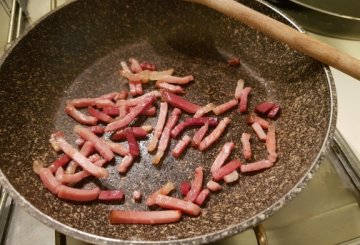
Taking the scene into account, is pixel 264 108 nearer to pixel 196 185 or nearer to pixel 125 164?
pixel 196 185

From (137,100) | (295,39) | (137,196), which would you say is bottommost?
(137,196)

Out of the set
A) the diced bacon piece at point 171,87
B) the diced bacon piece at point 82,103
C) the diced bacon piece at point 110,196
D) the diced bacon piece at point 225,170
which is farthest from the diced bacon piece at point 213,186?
the diced bacon piece at point 82,103

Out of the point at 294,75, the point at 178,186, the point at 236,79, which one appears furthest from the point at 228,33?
the point at 178,186

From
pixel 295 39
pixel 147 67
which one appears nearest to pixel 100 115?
pixel 147 67

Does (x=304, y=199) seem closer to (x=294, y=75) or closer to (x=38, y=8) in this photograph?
(x=294, y=75)

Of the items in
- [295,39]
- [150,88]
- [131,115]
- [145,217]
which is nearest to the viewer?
[145,217]

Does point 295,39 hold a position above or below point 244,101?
above

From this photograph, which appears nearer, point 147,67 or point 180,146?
point 180,146
